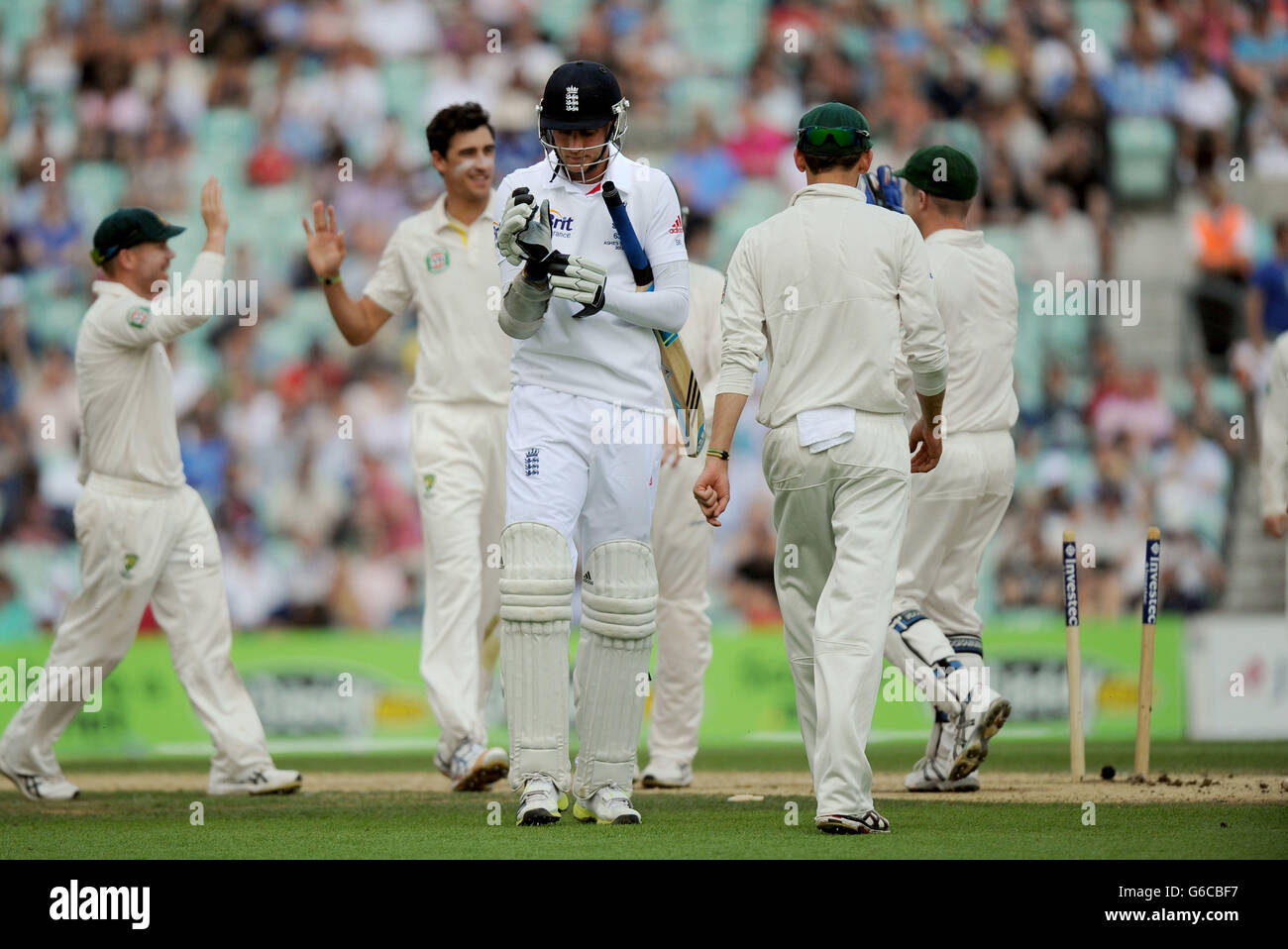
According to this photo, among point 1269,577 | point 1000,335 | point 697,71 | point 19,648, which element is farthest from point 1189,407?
point 19,648

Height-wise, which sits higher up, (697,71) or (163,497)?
(697,71)

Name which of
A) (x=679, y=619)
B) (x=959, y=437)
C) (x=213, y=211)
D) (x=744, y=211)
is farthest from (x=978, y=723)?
(x=744, y=211)

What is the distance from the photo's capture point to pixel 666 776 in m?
8.68

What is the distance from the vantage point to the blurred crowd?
48.6 feet

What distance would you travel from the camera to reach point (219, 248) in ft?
27.3

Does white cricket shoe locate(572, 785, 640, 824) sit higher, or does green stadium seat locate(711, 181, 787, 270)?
green stadium seat locate(711, 181, 787, 270)

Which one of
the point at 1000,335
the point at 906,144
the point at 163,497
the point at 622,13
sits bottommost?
the point at 163,497

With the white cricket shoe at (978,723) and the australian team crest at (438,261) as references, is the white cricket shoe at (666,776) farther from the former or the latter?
the australian team crest at (438,261)

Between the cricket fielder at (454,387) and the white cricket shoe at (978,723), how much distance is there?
2.17 metres

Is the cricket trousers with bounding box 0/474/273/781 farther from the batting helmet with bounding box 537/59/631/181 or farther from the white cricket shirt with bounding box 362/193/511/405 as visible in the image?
the batting helmet with bounding box 537/59/631/181

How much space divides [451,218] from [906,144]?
29.1 feet

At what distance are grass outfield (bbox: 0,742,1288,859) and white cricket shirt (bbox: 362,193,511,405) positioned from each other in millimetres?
1963

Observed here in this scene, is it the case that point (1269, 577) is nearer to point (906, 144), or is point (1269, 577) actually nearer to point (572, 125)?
point (906, 144)

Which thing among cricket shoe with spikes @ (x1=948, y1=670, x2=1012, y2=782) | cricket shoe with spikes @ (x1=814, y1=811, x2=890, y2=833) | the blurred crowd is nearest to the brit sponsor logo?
cricket shoe with spikes @ (x1=814, y1=811, x2=890, y2=833)
